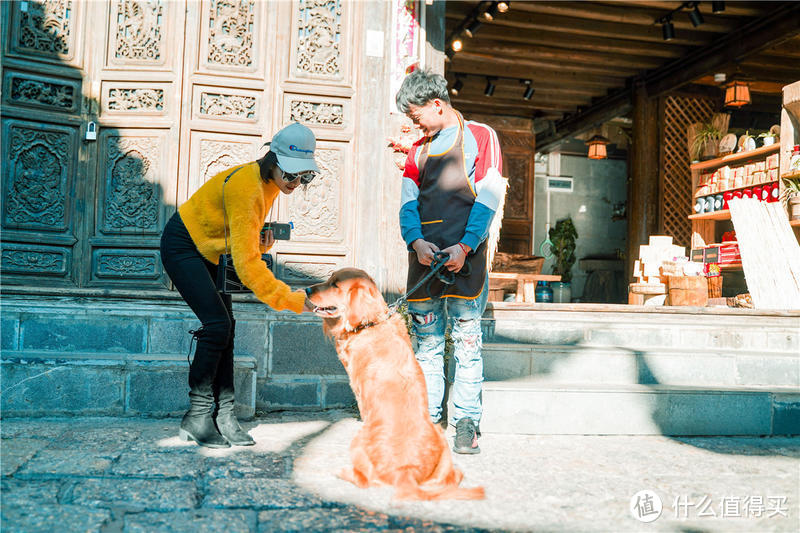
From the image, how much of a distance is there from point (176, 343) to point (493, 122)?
10.6 meters

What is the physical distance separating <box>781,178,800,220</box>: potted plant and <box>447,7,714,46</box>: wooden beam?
3.38 metres

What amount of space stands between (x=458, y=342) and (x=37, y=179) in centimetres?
371

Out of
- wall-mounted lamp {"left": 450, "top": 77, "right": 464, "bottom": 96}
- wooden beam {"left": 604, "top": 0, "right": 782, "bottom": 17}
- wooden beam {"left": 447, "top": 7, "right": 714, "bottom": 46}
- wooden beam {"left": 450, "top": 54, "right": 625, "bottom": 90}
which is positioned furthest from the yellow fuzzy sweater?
wall-mounted lamp {"left": 450, "top": 77, "right": 464, "bottom": 96}

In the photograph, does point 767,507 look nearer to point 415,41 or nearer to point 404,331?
point 404,331

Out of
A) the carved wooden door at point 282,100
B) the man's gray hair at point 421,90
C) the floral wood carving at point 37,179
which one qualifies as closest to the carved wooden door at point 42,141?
the floral wood carving at point 37,179

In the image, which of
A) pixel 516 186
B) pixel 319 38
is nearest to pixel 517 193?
pixel 516 186

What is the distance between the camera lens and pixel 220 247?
3252 mm

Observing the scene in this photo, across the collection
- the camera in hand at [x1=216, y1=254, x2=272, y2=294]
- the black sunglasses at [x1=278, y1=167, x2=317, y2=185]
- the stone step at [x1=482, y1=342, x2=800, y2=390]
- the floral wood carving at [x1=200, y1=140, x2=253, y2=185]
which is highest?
the floral wood carving at [x1=200, y1=140, x2=253, y2=185]

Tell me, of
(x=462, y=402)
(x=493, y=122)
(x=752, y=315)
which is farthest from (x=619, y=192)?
(x=462, y=402)

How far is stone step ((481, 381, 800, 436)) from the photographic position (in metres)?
4.01

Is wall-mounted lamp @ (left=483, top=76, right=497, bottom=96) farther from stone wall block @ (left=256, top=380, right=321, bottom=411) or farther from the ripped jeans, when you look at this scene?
the ripped jeans

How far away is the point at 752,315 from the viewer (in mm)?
5348

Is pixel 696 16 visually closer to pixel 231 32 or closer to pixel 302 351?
pixel 231 32

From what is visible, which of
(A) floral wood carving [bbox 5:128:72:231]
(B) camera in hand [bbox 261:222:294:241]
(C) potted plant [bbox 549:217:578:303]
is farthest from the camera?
(C) potted plant [bbox 549:217:578:303]
